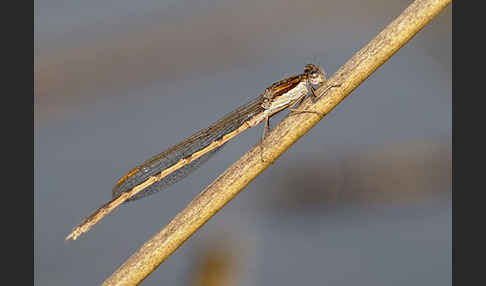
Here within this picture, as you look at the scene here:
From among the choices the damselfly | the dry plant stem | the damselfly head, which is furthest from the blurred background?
the dry plant stem

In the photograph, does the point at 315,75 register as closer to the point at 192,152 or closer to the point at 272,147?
the point at 272,147

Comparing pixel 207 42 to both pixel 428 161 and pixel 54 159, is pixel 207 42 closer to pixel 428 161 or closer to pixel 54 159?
pixel 54 159

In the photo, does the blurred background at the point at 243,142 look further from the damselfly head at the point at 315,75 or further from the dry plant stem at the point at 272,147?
the dry plant stem at the point at 272,147

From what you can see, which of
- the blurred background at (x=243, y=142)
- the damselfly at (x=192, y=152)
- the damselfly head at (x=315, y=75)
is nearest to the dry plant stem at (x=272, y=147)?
the damselfly head at (x=315, y=75)

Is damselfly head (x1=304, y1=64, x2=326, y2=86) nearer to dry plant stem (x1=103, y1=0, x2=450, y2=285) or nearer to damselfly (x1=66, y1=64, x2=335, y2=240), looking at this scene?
damselfly (x1=66, y1=64, x2=335, y2=240)

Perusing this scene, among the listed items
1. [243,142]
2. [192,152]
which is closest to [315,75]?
[192,152]

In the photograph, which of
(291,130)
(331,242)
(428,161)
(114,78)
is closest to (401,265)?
(331,242)
